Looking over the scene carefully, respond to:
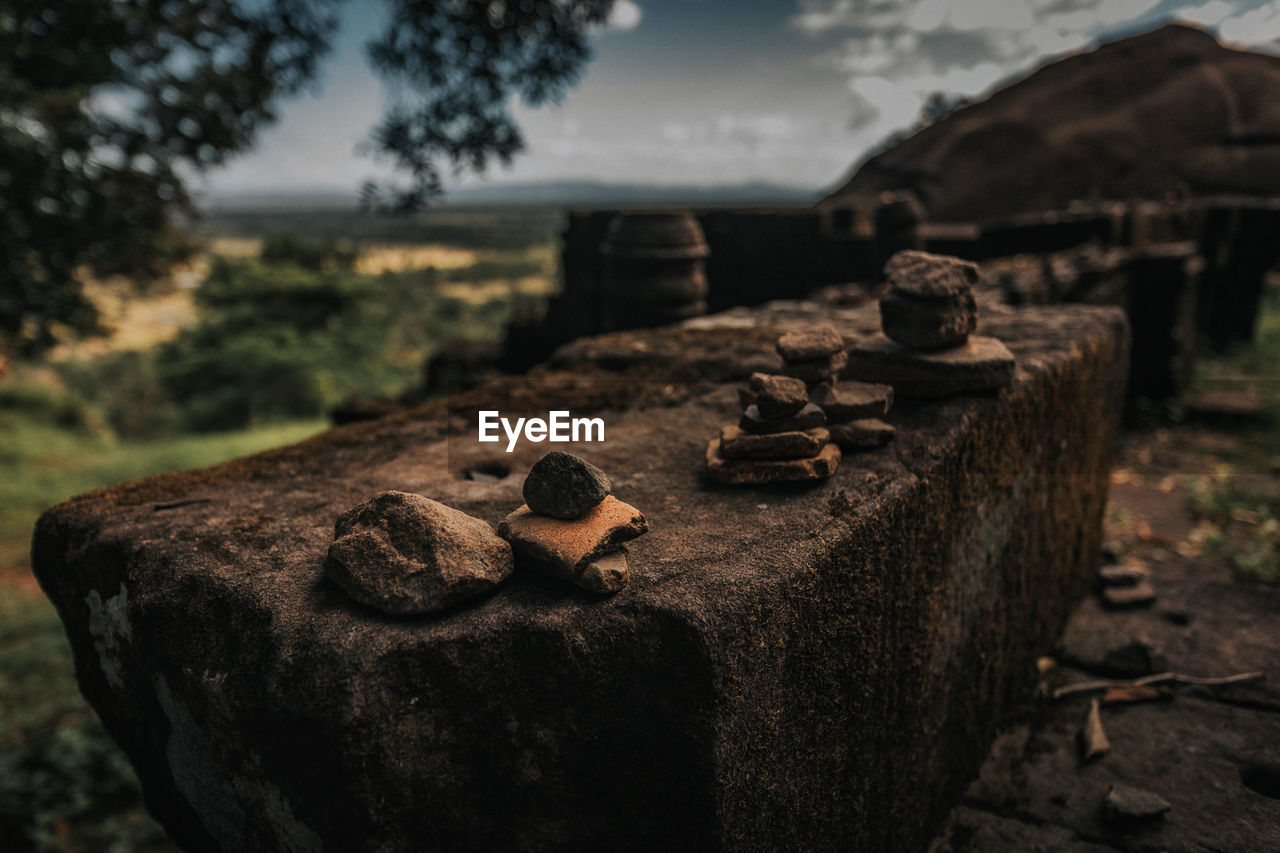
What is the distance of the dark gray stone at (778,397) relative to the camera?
1666 mm

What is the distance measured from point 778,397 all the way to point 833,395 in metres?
0.31

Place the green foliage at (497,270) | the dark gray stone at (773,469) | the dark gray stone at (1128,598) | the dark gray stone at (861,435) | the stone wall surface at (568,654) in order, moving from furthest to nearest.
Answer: the green foliage at (497,270), the dark gray stone at (1128,598), the dark gray stone at (861,435), the dark gray stone at (773,469), the stone wall surface at (568,654)

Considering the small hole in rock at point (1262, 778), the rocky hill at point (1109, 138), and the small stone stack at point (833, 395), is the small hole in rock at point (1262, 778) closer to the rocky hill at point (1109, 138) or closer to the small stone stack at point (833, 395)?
the small stone stack at point (833, 395)

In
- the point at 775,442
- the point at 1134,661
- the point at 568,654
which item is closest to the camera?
the point at 568,654

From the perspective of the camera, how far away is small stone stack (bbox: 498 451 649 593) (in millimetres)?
1268

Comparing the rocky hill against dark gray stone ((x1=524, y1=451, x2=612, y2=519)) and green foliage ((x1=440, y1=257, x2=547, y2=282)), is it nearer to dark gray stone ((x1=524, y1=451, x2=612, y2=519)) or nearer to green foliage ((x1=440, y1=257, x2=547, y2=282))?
dark gray stone ((x1=524, y1=451, x2=612, y2=519))

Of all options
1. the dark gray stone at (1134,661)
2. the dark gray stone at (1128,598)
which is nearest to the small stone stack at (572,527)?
the dark gray stone at (1134,661)

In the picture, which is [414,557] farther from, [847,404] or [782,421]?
[847,404]

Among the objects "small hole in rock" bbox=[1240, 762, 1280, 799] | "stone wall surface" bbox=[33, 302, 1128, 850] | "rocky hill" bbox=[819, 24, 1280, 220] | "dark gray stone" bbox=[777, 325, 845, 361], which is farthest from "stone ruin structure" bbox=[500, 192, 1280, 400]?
"rocky hill" bbox=[819, 24, 1280, 220]

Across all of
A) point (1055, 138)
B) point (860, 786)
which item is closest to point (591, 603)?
point (860, 786)

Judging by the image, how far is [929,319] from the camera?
2098mm

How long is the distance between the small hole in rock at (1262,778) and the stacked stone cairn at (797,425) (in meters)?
1.47

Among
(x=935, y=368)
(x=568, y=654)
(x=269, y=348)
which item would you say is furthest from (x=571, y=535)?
(x=269, y=348)

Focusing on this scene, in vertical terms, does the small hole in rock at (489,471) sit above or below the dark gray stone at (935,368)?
below
